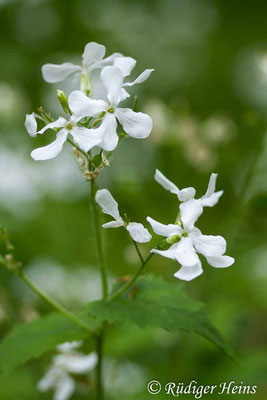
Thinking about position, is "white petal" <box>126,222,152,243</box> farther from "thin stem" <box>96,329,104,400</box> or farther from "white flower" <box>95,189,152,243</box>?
"thin stem" <box>96,329,104,400</box>

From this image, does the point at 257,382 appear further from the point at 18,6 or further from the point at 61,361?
the point at 18,6

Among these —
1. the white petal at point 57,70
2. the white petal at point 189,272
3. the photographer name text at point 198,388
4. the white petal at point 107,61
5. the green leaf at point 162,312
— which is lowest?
the photographer name text at point 198,388

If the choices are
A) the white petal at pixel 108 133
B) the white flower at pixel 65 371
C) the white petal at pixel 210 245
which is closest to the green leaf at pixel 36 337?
the white flower at pixel 65 371

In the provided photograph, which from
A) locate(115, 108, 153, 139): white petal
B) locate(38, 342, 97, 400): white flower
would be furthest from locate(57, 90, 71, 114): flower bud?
locate(38, 342, 97, 400): white flower

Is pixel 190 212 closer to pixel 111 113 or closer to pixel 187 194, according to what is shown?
pixel 187 194

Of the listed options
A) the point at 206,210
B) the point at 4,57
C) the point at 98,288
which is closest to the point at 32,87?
the point at 4,57

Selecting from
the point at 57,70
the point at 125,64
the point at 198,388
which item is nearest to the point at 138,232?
the point at 125,64

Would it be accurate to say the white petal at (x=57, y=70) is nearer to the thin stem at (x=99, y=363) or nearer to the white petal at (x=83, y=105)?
the white petal at (x=83, y=105)
